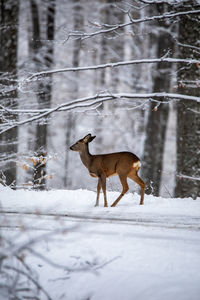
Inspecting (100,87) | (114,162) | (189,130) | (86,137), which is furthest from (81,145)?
(100,87)

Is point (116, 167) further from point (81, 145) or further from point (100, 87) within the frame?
point (100, 87)

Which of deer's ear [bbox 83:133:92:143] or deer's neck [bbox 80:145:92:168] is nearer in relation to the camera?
deer's neck [bbox 80:145:92:168]

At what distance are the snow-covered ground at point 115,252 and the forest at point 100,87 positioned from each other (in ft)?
2.95

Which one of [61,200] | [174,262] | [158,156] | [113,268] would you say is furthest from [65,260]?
[158,156]

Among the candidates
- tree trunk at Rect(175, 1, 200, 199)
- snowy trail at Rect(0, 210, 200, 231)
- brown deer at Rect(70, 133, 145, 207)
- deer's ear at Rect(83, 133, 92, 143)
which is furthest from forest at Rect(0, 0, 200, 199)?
brown deer at Rect(70, 133, 145, 207)

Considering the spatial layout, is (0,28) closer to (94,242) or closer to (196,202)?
(196,202)

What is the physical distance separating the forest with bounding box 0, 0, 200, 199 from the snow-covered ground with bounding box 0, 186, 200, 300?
0.90 metres

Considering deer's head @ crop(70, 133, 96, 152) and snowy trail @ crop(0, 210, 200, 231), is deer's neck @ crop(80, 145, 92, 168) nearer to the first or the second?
deer's head @ crop(70, 133, 96, 152)

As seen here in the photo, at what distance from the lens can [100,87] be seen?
13391 mm

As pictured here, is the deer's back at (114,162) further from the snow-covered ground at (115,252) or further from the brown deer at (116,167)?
the snow-covered ground at (115,252)

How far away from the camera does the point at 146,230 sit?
16.0ft

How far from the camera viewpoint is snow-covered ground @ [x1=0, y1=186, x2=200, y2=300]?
3131 mm

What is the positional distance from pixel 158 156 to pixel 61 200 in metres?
10.3

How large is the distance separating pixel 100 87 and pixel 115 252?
10.1 metres
